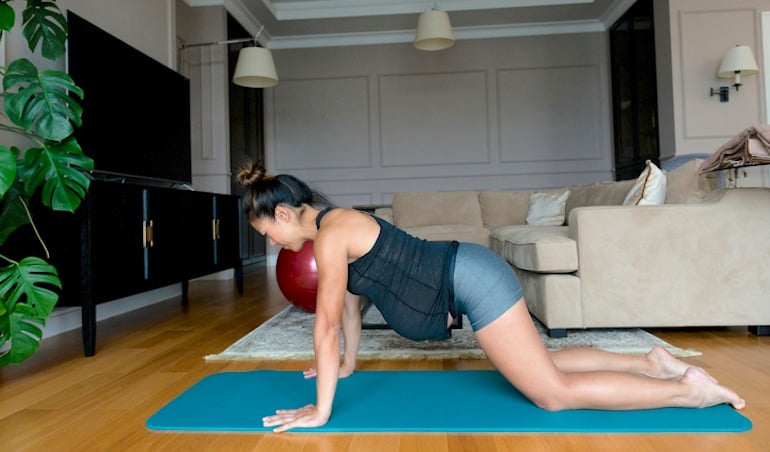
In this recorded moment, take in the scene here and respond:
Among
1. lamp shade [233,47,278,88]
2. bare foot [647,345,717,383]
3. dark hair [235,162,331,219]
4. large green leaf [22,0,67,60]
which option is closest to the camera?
dark hair [235,162,331,219]

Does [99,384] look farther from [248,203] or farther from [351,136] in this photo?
[351,136]

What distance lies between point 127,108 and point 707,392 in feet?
10.4

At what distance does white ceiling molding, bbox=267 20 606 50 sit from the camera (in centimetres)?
637

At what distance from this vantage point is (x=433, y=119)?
6.63 m

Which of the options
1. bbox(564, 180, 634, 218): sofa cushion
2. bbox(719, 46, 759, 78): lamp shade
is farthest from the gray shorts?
bbox(719, 46, 759, 78): lamp shade

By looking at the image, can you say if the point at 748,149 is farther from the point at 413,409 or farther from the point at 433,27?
the point at 433,27

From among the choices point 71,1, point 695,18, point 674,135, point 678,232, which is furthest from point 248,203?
point 695,18

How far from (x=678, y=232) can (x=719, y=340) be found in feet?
1.66

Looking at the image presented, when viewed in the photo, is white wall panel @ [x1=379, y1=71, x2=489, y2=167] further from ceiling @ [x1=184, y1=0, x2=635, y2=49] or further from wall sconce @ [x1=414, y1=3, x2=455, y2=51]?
wall sconce @ [x1=414, y1=3, x2=455, y2=51]

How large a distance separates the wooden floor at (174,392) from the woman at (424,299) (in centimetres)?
13

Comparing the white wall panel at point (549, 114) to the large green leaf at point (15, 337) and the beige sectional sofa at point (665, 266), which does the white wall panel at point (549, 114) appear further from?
the large green leaf at point (15, 337)

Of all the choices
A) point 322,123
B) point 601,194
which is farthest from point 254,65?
point 601,194

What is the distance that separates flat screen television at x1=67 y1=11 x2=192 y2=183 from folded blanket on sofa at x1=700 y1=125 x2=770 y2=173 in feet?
9.89

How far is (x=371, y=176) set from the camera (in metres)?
6.71
